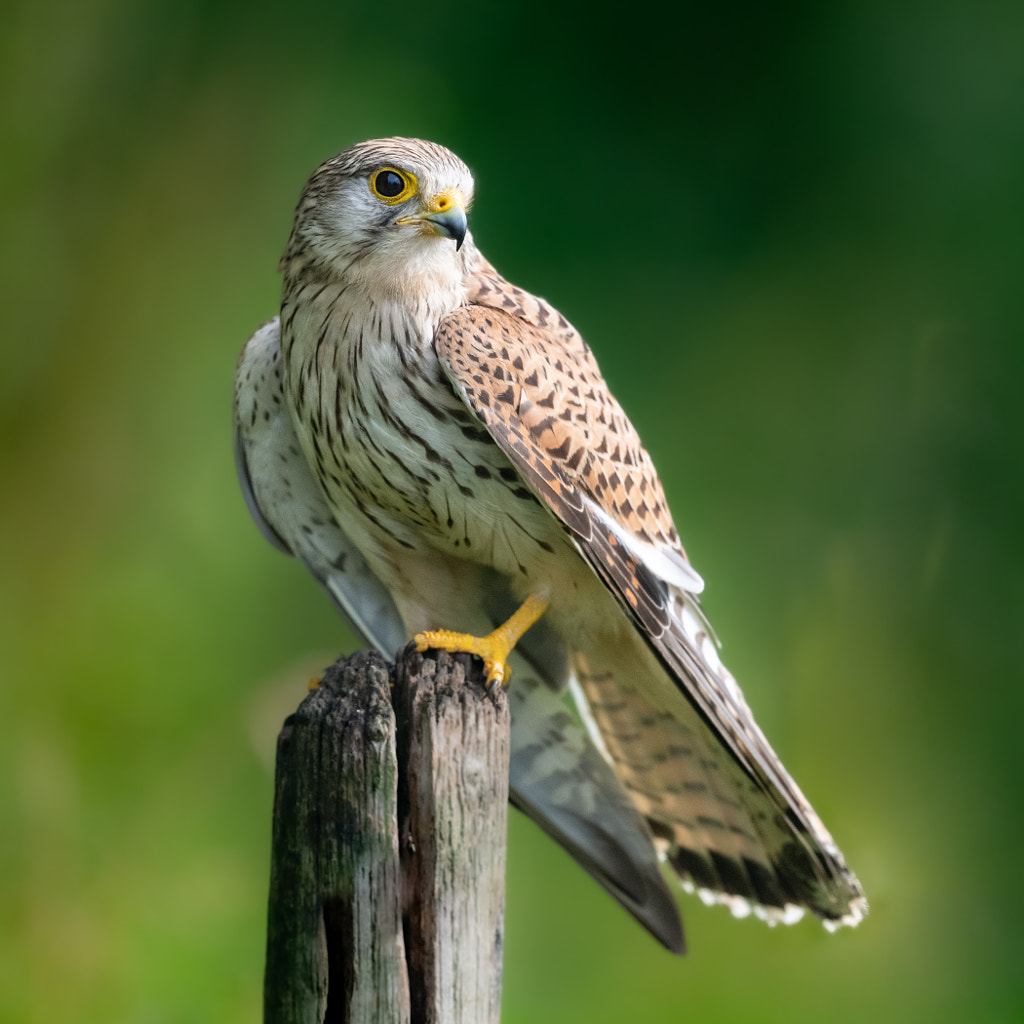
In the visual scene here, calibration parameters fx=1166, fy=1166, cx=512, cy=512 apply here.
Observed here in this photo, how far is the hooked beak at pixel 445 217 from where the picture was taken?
7.55ft

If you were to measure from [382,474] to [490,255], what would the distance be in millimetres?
2225

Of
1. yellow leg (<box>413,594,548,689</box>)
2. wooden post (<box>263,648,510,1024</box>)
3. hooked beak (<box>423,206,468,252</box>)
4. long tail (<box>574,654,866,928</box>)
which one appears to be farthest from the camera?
long tail (<box>574,654,866,928</box>)

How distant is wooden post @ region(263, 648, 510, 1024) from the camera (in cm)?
171

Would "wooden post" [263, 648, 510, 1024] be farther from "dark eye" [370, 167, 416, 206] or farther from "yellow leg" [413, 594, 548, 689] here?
"dark eye" [370, 167, 416, 206]

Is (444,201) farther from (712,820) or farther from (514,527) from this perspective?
(712,820)

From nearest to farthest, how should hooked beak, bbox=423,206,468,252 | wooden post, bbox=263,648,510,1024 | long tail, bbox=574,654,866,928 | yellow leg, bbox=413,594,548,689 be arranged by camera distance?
wooden post, bbox=263,648,510,1024 < yellow leg, bbox=413,594,548,689 < hooked beak, bbox=423,206,468,252 < long tail, bbox=574,654,866,928

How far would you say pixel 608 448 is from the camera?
2.49 m

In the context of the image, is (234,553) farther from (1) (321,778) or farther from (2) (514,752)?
(1) (321,778)

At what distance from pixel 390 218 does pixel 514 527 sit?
2.21 ft

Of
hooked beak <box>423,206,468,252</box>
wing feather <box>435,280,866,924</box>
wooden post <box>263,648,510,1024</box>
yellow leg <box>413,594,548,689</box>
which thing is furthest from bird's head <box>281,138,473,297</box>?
wooden post <box>263,648,510,1024</box>

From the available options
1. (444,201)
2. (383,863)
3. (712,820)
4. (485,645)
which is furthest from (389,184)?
(712,820)

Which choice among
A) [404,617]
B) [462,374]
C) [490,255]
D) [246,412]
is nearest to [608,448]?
[462,374]

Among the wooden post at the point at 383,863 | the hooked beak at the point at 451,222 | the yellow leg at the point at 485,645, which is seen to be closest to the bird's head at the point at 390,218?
Answer: the hooked beak at the point at 451,222

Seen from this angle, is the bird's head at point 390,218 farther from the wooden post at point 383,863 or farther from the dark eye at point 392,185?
the wooden post at point 383,863
